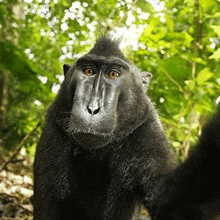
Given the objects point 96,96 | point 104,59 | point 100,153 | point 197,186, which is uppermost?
point 104,59

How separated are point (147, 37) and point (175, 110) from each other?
61.0 inches

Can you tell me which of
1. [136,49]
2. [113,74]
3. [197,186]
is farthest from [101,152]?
[136,49]

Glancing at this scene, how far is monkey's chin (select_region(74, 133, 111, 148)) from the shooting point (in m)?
3.36

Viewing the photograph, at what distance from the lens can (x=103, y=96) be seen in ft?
11.5

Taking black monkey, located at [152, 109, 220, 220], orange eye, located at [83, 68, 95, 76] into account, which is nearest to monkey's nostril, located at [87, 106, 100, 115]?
orange eye, located at [83, 68, 95, 76]

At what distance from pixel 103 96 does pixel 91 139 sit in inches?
18.4

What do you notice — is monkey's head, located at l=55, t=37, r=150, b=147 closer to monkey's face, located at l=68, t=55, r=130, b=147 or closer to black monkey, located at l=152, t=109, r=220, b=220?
monkey's face, located at l=68, t=55, r=130, b=147

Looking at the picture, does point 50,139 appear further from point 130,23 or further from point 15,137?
point 130,23

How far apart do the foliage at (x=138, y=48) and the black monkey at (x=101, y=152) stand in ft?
3.41

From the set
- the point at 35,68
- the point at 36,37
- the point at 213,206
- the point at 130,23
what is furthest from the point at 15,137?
the point at 213,206

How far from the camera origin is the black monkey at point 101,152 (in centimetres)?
358

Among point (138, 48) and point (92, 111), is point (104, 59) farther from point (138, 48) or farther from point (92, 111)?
point (138, 48)

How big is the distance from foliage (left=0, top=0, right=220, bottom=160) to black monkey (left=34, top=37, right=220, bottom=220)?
104 cm

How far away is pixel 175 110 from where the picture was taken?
21.4 feet
